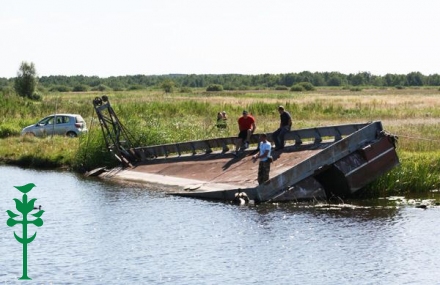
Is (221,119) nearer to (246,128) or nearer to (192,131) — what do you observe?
(192,131)

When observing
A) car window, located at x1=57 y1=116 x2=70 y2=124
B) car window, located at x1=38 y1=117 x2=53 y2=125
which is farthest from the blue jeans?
car window, located at x1=38 y1=117 x2=53 y2=125

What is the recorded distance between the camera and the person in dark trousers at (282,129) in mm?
33791

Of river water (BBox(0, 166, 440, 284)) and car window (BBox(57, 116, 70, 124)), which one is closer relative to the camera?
river water (BBox(0, 166, 440, 284))

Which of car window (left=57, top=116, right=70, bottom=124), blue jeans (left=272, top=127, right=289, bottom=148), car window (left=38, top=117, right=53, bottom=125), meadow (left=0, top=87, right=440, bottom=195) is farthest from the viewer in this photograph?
car window (left=38, top=117, right=53, bottom=125)

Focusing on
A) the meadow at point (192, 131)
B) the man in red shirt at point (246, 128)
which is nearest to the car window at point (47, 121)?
the meadow at point (192, 131)

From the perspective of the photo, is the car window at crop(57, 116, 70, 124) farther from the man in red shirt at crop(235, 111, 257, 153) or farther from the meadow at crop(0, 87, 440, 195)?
the man in red shirt at crop(235, 111, 257, 153)

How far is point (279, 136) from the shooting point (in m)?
34.4

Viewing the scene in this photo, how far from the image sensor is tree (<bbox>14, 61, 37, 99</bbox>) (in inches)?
4114

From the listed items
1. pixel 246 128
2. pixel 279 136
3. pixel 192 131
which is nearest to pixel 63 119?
pixel 192 131

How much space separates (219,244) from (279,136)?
Answer: 10.2 meters

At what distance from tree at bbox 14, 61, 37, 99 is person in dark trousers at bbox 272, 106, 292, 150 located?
7289 centimetres

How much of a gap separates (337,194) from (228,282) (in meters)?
11.9

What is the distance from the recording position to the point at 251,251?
24125 millimetres

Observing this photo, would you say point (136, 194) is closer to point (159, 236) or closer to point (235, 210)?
point (235, 210)
